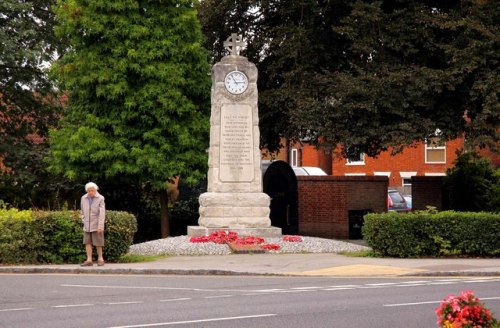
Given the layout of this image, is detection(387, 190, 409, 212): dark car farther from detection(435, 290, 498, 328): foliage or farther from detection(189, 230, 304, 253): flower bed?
detection(435, 290, 498, 328): foliage

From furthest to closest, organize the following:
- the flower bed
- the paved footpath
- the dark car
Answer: the dark car, the flower bed, the paved footpath

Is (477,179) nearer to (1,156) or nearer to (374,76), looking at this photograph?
(374,76)

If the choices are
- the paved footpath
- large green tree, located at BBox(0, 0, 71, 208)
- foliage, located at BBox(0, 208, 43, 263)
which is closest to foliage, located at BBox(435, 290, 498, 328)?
the paved footpath

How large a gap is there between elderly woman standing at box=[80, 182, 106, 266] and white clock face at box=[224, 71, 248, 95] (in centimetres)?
708

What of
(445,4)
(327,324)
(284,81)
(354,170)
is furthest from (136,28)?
(354,170)

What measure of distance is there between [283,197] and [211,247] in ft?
37.0

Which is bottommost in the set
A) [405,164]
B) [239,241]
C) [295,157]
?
[239,241]

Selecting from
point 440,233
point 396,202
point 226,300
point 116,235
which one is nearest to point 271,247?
point 440,233

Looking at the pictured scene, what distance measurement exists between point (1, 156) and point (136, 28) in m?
7.35

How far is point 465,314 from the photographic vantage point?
32.1ft

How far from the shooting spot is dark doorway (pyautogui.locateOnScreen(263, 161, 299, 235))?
118 feet

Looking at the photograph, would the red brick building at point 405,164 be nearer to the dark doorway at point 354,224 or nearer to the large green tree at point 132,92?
the dark doorway at point 354,224

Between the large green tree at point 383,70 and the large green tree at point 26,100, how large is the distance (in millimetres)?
7031

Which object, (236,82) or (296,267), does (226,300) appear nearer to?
(296,267)
